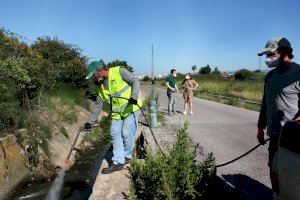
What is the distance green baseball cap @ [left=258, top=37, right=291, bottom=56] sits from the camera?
5055 mm

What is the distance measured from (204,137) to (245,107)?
37.5ft

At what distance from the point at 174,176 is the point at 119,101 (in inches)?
92.8

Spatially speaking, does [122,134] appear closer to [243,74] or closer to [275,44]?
[275,44]

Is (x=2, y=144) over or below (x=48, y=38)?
below

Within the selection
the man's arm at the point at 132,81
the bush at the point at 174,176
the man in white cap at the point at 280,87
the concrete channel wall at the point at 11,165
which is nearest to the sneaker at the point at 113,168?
the man's arm at the point at 132,81

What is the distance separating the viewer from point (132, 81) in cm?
736

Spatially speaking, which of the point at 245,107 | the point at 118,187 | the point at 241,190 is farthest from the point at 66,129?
the point at 245,107

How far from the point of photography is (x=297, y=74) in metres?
4.89

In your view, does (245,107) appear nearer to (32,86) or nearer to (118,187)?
(32,86)

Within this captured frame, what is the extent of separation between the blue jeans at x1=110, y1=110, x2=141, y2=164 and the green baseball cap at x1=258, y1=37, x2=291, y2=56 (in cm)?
314

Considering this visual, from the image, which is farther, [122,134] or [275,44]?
[122,134]

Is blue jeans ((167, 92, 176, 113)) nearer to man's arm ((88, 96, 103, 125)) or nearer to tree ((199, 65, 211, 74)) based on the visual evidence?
man's arm ((88, 96, 103, 125))

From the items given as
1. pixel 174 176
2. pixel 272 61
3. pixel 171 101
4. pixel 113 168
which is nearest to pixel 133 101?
pixel 113 168

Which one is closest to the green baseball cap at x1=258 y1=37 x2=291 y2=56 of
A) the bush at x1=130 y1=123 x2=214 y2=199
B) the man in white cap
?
the man in white cap
